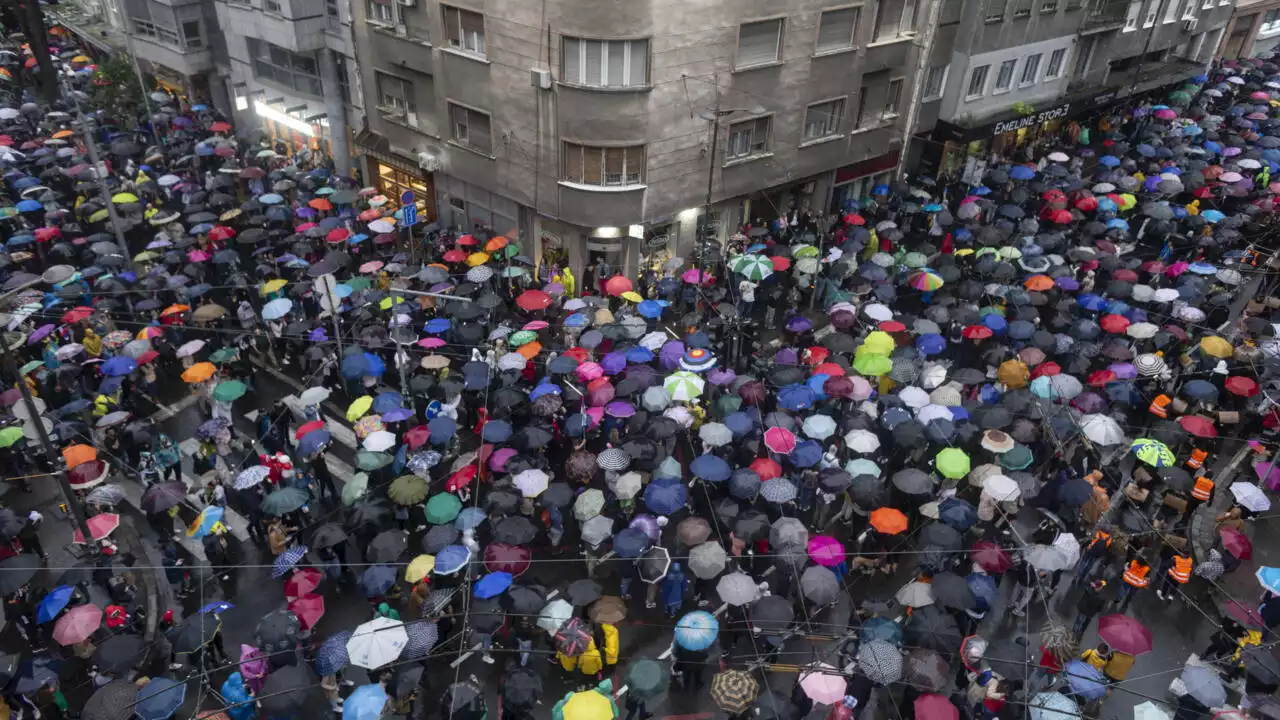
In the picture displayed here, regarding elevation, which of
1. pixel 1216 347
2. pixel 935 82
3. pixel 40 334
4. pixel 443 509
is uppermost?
pixel 935 82

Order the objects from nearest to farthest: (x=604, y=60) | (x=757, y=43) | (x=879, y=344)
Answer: (x=879, y=344) < (x=604, y=60) < (x=757, y=43)

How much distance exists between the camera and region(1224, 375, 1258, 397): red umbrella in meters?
20.0

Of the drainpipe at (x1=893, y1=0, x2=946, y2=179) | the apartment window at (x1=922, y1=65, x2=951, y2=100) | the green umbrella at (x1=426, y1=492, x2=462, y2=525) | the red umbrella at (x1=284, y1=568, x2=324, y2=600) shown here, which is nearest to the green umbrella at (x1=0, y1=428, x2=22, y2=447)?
the red umbrella at (x1=284, y1=568, x2=324, y2=600)

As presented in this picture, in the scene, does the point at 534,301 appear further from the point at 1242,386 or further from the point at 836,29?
the point at 1242,386

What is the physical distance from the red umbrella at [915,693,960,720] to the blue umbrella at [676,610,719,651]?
3.28 meters

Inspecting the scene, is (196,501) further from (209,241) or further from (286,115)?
(286,115)

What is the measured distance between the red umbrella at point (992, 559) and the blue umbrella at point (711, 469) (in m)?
4.90

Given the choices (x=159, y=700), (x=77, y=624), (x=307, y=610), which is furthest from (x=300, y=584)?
(x=77, y=624)

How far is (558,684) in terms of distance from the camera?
1441cm

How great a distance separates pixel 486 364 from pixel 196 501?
6.97 metres

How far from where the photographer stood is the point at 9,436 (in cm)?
1761

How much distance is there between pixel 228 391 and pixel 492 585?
9.48 m

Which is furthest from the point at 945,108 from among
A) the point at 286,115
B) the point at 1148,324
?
the point at 286,115

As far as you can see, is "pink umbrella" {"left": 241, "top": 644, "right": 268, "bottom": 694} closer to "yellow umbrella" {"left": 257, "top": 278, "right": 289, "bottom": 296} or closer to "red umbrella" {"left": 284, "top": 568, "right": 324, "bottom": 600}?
"red umbrella" {"left": 284, "top": 568, "right": 324, "bottom": 600}
